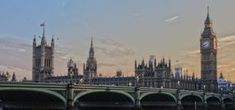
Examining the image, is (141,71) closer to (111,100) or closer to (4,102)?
(111,100)

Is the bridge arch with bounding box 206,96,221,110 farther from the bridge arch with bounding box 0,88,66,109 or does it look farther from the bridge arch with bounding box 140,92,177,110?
the bridge arch with bounding box 0,88,66,109

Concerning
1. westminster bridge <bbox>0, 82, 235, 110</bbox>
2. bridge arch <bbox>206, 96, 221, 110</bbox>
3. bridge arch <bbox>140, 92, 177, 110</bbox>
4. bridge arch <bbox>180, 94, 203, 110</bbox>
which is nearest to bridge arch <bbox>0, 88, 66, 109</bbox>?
westminster bridge <bbox>0, 82, 235, 110</bbox>

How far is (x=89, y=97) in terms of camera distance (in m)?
97.6

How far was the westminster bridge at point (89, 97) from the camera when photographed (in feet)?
241

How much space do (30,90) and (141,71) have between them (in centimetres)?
12635

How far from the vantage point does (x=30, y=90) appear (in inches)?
2778

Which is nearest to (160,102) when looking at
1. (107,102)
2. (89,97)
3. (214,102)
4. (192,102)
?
(107,102)

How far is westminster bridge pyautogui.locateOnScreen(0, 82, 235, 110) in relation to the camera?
73.4 m

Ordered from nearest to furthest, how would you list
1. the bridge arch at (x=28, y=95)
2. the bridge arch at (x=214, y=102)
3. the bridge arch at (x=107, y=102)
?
the bridge arch at (x=28, y=95)
the bridge arch at (x=107, y=102)
the bridge arch at (x=214, y=102)

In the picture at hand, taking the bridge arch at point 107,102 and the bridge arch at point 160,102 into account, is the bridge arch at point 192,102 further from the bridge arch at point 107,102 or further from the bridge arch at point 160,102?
the bridge arch at point 107,102

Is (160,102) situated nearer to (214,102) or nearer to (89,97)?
(89,97)

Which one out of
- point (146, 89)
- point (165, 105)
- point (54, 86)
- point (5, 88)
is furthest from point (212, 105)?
point (5, 88)

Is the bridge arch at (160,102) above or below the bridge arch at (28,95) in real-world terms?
below

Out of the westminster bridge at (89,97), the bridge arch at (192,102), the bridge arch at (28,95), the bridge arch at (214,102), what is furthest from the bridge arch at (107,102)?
the bridge arch at (214,102)
